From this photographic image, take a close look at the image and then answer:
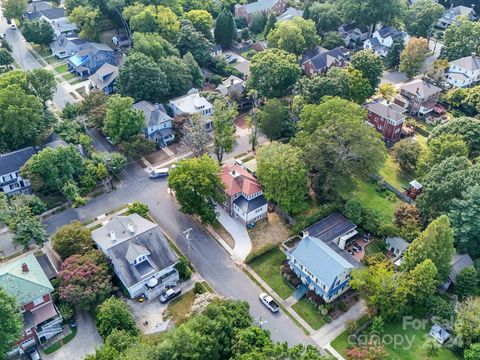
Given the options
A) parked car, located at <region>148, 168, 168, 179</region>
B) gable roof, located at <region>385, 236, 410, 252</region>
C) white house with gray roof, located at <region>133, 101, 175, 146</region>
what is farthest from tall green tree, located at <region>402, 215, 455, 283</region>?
white house with gray roof, located at <region>133, 101, 175, 146</region>

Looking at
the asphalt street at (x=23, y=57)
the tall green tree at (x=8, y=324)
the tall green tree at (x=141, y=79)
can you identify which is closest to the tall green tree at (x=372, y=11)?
the tall green tree at (x=141, y=79)

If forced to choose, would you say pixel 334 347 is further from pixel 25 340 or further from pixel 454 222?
pixel 25 340

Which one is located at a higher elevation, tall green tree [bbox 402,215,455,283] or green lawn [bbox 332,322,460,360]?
tall green tree [bbox 402,215,455,283]

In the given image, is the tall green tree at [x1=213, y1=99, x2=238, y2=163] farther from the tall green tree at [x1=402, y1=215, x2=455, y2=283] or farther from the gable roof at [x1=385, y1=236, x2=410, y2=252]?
the tall green tree at [x1=402, y1=215, x2=455, y2=283]

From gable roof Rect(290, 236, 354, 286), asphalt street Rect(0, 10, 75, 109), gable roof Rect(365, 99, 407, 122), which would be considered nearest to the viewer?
gable roof Rect(290, 236, 354, 286)

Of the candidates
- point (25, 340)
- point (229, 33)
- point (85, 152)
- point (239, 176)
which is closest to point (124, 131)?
point (85, 152)

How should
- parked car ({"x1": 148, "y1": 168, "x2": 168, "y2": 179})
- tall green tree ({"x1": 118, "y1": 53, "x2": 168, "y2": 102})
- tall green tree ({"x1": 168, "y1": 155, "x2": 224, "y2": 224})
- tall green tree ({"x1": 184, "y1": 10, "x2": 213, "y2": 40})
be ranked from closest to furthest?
1. tall green tree ({"x1": 168, "y1": 155, "x2": 224, "y2": 224})
2. parked car ({"x1": 148, "y1": 168, "x2": 168, "y2": 179})
3. tall green tree ({"x1": 118, "y1": 53, "x2": 168, "y2": 102})
4. tall green tree ({"x1": 184, "y1": 10, "x2": 213, "y2": 40})
